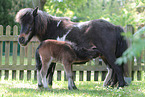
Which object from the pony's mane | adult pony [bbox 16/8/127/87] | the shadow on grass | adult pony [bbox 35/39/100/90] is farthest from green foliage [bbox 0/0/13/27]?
adult pony [bbox 35/39/100/90]

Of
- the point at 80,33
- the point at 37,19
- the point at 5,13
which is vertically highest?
the point at 5,13

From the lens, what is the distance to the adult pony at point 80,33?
5414mm

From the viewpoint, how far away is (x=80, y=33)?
5.56 meters

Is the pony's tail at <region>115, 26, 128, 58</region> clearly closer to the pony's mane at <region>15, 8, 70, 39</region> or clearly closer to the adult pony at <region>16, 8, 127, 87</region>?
the adult pony at <region>16, 8, 127, 87</region>

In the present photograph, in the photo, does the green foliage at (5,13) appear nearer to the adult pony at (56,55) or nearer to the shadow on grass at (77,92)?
the shadow on grass at (77,92)

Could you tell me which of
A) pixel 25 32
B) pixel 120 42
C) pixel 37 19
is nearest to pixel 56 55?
pixel 25 32

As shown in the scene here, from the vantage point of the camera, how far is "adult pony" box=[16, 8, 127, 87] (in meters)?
5.41

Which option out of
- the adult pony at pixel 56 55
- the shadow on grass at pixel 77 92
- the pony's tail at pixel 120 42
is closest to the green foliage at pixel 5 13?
the shadow on grass at pixel 77 92

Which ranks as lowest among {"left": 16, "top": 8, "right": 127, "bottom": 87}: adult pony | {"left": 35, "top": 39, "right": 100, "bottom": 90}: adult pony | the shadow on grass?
the shadow on grass

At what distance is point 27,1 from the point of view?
78.7 ft

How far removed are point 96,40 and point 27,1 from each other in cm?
2046

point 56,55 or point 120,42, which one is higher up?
point 120,42

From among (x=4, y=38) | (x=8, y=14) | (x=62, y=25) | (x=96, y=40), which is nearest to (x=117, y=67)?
(x=96, y=40)

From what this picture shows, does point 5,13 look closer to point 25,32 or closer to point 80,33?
point 25,32
